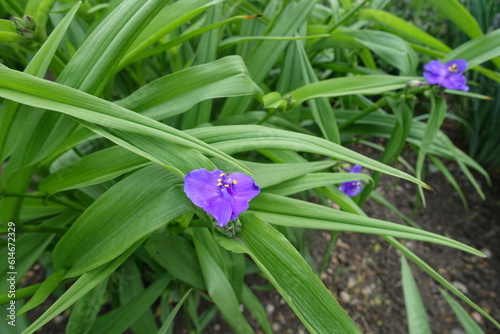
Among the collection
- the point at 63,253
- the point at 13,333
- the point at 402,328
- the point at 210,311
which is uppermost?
the point at 63,253

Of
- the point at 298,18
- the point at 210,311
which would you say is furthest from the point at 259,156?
the point at 210,311

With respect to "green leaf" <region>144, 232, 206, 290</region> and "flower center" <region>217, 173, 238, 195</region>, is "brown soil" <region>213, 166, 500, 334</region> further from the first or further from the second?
"flower center" <region>217, 173, 238, 195</region>

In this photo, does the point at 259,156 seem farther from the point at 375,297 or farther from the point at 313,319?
the point at 375,297

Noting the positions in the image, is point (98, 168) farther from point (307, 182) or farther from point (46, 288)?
point (307, 182)

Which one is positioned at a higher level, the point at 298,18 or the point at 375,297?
the point at 298,18

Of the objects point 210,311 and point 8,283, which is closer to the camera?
point 8,283
